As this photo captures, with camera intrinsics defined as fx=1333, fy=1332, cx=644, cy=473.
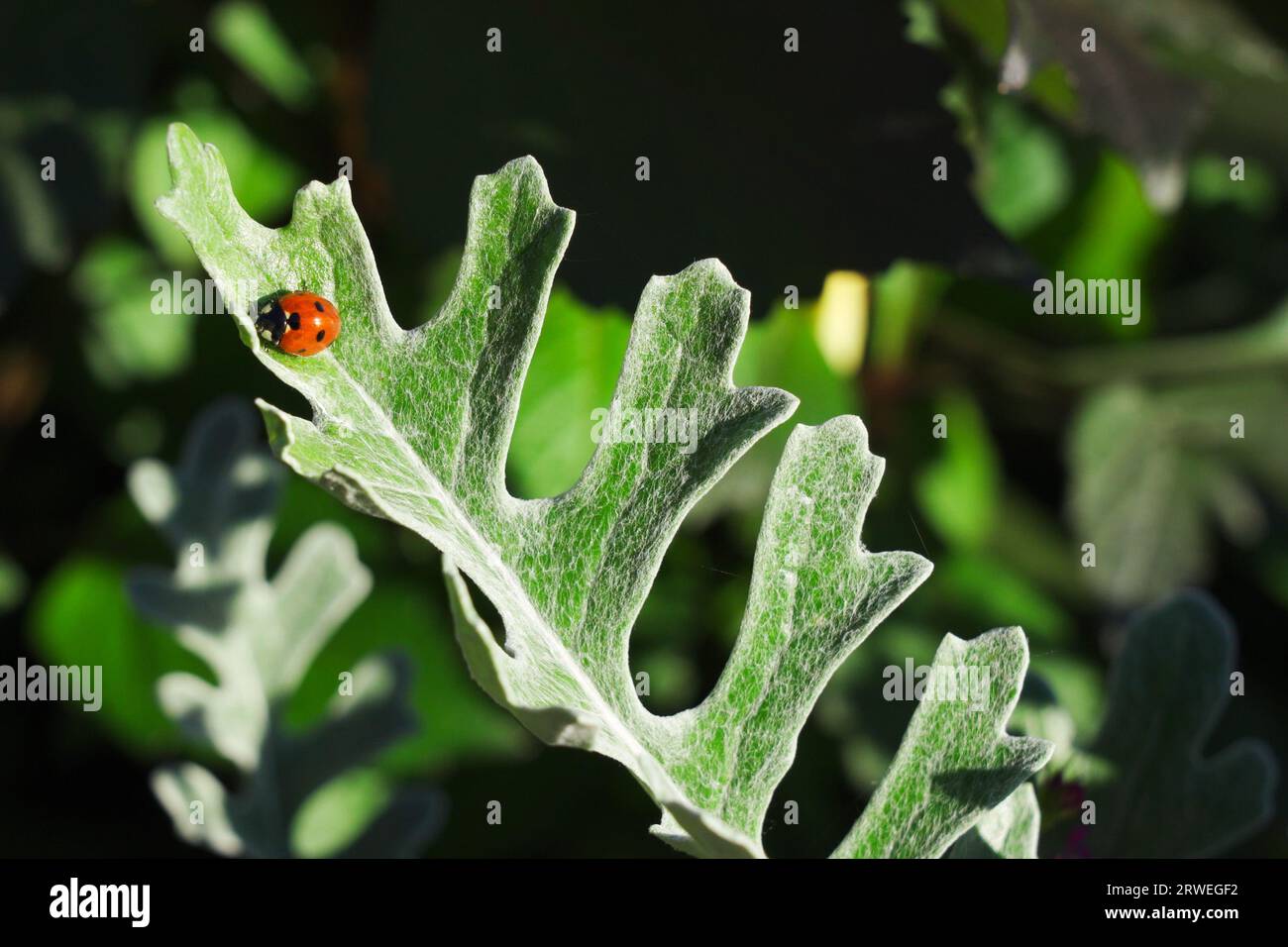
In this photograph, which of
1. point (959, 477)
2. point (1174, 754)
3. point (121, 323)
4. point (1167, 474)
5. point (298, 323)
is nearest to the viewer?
point (298, 323)

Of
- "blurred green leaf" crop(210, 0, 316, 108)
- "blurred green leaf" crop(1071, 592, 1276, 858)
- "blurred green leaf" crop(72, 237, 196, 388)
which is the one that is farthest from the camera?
"blurred green leaf" crop(72, 237, 196, 388)

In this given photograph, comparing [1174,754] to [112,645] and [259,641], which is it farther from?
[112,645]

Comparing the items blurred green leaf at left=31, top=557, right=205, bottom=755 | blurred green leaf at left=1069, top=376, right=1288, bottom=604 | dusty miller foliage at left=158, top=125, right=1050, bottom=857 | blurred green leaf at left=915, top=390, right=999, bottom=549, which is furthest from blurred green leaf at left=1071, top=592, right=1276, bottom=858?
blurred green leaf at left=31, top=557, right=205, bottom=755

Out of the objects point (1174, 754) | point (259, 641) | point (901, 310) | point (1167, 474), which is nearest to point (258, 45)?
point (259, 641)

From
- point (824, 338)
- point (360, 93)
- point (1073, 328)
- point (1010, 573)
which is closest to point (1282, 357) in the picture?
point (1073, 328)

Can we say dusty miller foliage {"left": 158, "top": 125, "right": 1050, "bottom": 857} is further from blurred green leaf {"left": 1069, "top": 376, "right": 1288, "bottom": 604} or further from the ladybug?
blurred green leaf {"left": 1069, "top": 376, "right": 1288, "bottom": 604}

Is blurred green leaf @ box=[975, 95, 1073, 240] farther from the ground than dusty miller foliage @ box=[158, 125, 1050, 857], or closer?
farther from the ground

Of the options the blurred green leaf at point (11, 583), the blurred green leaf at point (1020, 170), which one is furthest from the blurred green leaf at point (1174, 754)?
the blurred green leaf at point (11, 583)
